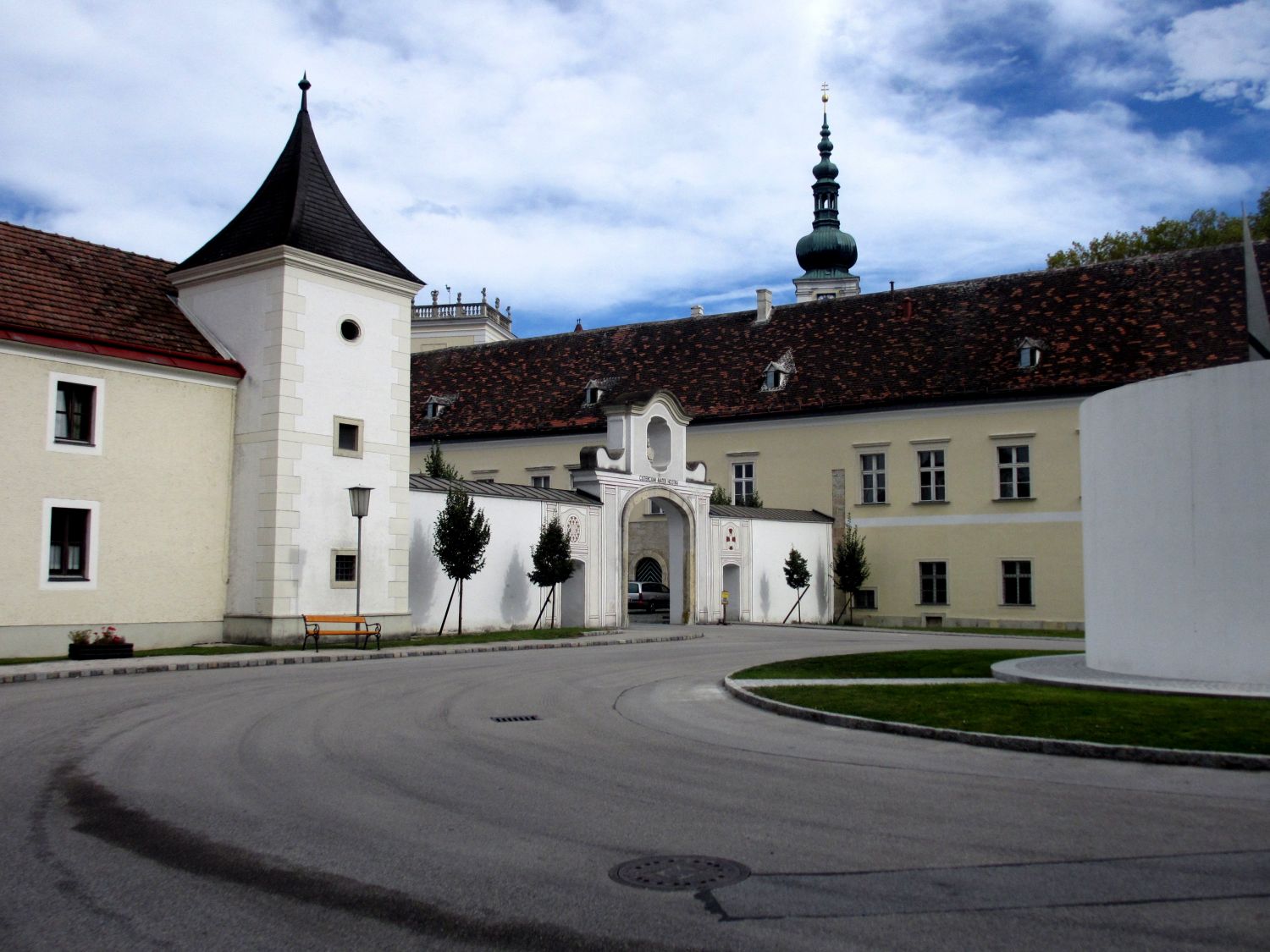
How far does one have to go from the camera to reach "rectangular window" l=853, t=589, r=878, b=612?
4275 centimetres

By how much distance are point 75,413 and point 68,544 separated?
2.58m

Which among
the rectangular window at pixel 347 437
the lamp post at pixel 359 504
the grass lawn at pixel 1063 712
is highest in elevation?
the rectangular window at pixel 347 437

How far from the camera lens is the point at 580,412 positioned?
48906 millimetres

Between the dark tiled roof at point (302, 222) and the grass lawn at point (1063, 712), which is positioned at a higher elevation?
the dark tiled roof at point (302, 222)

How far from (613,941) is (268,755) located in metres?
6.15

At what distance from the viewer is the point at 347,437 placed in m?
27.4

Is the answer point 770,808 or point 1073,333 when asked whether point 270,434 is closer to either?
point 770,808

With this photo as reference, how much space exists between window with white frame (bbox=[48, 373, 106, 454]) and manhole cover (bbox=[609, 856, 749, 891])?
1964cm

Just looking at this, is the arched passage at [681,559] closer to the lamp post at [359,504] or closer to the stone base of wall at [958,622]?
the stone base of wall at [958,622]

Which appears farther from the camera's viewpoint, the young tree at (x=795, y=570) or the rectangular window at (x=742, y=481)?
the rectangular window at (x=742, y=481)

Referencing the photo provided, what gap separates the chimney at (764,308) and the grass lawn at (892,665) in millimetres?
27052

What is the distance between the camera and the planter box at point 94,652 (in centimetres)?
2164

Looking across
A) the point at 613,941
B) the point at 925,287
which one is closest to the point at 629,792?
the point at 613,941

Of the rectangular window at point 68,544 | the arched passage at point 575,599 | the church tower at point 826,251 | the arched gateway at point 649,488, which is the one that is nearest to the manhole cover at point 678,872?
the rectangular window at point 68,544
